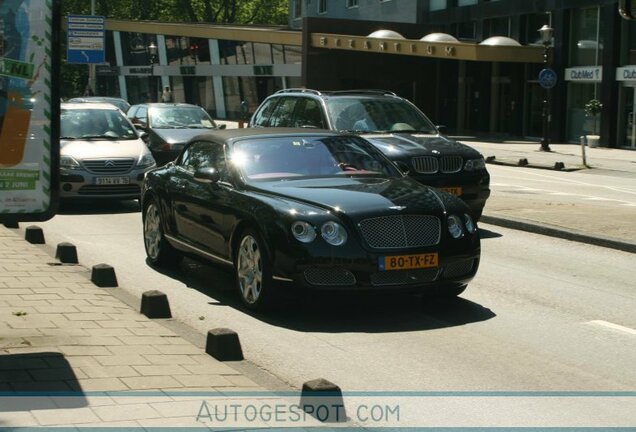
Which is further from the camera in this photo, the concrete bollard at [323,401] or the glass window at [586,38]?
the glass window at [586,38]

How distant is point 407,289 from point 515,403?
7.68ft

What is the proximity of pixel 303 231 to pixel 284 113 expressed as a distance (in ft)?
24.8

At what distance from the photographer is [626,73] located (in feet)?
119

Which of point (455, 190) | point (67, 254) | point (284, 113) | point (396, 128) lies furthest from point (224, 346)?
point (284, 113)

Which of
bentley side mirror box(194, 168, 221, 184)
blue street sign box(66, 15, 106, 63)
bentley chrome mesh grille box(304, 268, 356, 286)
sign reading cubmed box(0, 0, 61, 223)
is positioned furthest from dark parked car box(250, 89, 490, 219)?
blue street sign box(66, 15, 106, 63)

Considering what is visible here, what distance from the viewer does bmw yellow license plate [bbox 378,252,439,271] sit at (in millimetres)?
8180

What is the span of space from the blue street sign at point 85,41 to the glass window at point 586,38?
21167 millimetres

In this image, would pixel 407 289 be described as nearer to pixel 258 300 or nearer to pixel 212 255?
pixel 258 300

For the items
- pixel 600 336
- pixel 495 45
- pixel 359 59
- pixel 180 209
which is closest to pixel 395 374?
pixel 600 336

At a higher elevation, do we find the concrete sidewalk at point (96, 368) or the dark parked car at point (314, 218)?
the dark parked car at point (314, 218)

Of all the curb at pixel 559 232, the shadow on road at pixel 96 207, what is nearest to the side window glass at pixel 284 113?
the shadow on road at pixel 96 207

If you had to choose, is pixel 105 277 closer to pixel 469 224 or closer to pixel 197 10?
pixel 469 224

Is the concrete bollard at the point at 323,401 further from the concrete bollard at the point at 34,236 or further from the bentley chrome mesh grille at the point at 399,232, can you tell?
the concrete bollard at the point at 34,236

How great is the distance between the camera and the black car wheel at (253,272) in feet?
27.6
